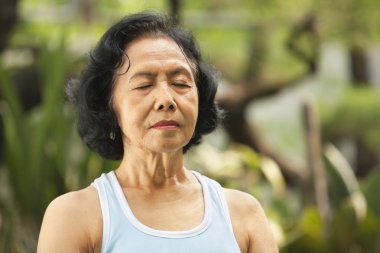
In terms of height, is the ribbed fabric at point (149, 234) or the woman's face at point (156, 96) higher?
the woman's face at point (156, 96)

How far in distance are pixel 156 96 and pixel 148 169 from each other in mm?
140

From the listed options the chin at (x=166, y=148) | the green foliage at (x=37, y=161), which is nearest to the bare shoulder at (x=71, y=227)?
the chin at (x=166, y=148)

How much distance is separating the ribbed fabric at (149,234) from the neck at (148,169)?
0.15 feet

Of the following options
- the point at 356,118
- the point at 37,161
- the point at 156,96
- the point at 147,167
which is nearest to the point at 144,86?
the point at 156,96

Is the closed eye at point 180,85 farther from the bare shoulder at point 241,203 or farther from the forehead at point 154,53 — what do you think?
the bare shoulder at point 241,203

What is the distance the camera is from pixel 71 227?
4.60 feet

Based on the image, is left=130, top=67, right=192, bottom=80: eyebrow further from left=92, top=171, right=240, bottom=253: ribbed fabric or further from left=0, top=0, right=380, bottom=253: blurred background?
left=0, top=0, right=380, bottom=253: blurred background

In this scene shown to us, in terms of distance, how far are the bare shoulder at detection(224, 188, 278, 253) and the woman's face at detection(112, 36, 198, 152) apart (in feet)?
0.46

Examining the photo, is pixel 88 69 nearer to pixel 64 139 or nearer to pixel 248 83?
pixel 64 139

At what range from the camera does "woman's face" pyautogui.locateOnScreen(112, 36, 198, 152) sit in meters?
1.43

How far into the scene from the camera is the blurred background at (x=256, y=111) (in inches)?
166

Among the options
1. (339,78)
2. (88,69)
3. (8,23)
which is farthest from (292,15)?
(88,69)

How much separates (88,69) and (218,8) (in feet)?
22.9

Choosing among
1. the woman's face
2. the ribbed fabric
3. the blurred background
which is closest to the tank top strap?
the ribbed fabric
